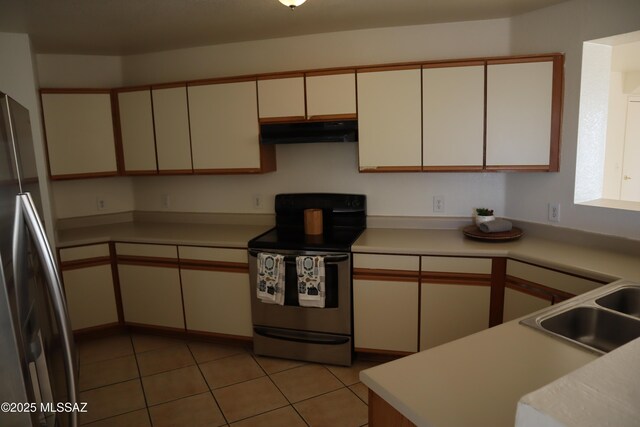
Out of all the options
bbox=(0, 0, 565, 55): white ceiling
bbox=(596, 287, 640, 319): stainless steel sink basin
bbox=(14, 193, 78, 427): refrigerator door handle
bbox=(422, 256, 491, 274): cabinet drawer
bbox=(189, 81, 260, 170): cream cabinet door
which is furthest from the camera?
bbox=(189, 81, 260, 170): cream cabinet door

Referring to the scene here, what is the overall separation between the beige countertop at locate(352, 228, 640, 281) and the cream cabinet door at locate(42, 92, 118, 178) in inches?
87.6

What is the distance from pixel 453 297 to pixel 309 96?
1.67 m

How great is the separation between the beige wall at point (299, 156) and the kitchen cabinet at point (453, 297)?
659 mm

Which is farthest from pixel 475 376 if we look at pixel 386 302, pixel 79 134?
pixel 79 134

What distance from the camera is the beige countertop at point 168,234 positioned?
10.3 feet

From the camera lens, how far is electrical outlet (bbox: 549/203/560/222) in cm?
273

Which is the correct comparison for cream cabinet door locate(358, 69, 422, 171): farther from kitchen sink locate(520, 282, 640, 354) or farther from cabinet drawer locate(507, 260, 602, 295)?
kitchen sink locate(520, 282, 640, 354)

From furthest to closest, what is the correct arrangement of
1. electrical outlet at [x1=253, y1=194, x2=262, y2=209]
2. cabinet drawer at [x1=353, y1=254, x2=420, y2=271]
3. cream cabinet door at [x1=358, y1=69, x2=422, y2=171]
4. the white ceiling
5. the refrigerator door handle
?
electrical outlet at [x1=253, y1=194, x2=262, y2=209]
cream cabinet door at [x1=358, y1=69, x2=422, y2=171]
cabinet drawer at [x1=353, y1=254, x2=420, y2=271]
the white ceiling
the refrigerator door handle

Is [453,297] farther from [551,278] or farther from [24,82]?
[24,82]

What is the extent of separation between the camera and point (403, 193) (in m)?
3.24

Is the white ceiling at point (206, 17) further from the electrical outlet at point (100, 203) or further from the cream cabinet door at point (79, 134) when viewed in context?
the electrical outlet at point (100, 203)

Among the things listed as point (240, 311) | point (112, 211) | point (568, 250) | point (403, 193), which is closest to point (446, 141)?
point (403, 193)

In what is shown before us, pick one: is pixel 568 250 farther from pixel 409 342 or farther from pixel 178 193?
pixel 178 193

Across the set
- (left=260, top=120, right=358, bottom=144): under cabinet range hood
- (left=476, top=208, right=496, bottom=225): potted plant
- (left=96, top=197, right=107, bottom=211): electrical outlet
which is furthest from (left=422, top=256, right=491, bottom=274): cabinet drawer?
(left=96, top=197, right=107, bottom=211): electrical outlet
